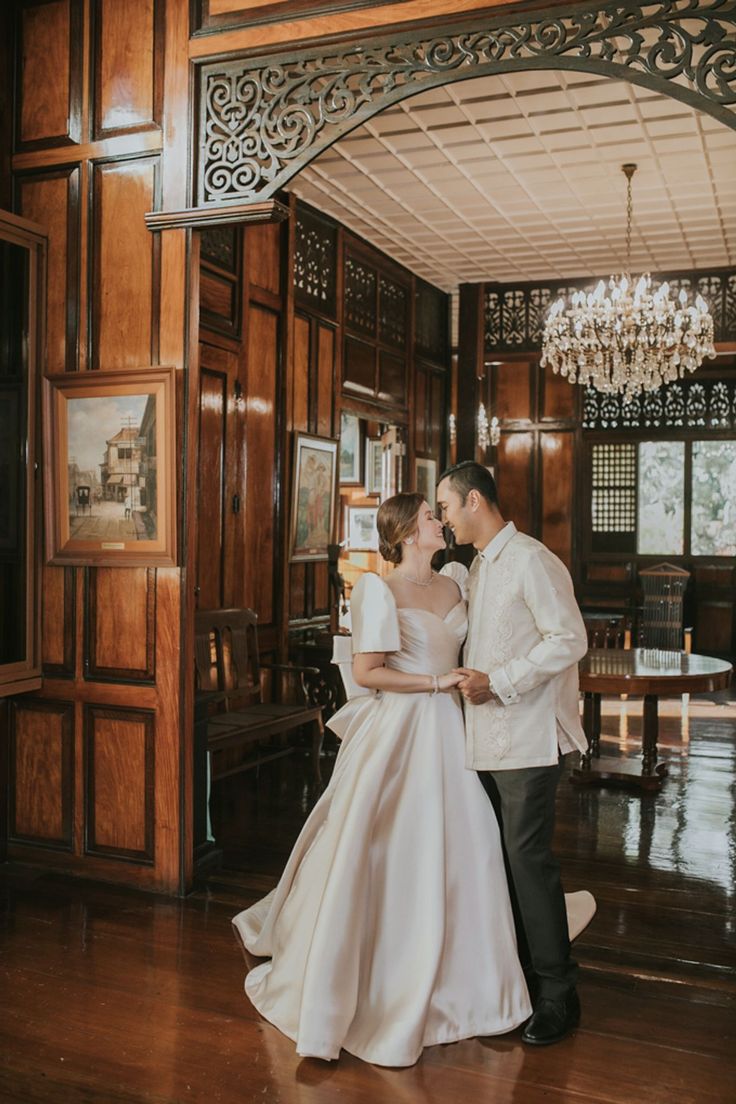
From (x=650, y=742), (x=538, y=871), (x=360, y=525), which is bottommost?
(x=650, y=742)

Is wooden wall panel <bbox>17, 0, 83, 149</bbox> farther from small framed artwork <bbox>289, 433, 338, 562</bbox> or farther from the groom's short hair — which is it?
small framed artwork <bbox>289, 433, 338, 562</bbox>

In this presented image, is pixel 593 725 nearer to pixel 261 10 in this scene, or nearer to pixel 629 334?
pixel 629 334

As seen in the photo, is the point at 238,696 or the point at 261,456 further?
the point at 261,456

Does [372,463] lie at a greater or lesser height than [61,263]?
lesser

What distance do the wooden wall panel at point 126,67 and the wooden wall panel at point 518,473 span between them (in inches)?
Answer: 282

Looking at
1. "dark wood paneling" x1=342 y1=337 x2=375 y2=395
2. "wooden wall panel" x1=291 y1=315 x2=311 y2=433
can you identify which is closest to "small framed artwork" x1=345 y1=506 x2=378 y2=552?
"dark wood paneling" x1=342 y1=337 x2=375 y2=395

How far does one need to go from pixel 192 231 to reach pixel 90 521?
135 centimetres

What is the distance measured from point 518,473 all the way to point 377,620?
8.21m

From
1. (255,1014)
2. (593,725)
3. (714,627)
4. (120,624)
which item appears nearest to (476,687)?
(255,1014)

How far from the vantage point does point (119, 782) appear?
4.63m

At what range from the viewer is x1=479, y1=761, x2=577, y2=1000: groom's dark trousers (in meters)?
3.23

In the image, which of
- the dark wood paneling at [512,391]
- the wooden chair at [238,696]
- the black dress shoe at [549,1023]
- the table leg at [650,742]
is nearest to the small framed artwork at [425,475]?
the dark wood paneling at [512,391]

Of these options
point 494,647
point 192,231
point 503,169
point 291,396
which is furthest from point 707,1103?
point 503,169

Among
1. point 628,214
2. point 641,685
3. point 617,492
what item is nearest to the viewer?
point 641,685
